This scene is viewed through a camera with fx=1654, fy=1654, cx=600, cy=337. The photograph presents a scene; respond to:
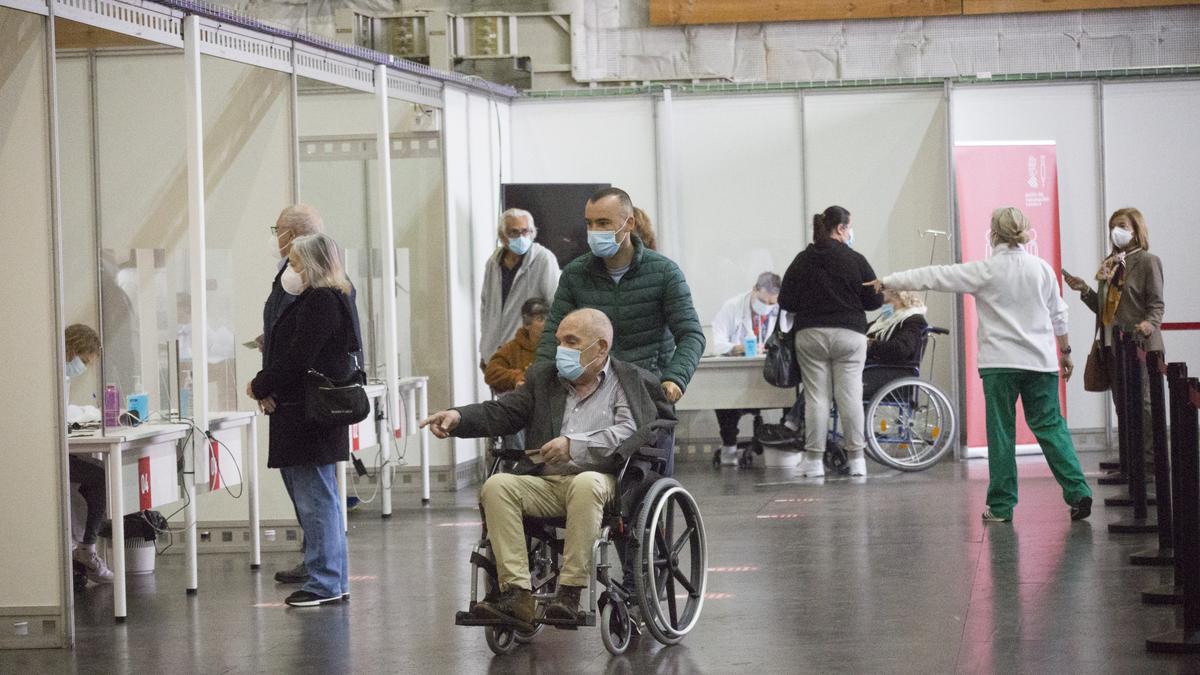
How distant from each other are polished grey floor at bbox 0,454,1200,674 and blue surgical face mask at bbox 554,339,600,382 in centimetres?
89

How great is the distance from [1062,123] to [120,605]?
24.7ft

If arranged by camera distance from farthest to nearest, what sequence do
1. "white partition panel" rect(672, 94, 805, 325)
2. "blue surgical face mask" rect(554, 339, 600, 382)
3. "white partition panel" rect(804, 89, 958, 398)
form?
"white partition panel" rect(672, 94, 805, 325) < "white partition panel" rect(804, 89, 958, 398) < "blue surgical face mask" rect(554, 339, 600, 382)

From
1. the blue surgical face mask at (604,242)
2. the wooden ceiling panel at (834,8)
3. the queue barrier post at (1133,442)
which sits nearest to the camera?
the blue surgical face mask at (604,242)

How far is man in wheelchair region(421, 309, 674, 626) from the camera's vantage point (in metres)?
5.10

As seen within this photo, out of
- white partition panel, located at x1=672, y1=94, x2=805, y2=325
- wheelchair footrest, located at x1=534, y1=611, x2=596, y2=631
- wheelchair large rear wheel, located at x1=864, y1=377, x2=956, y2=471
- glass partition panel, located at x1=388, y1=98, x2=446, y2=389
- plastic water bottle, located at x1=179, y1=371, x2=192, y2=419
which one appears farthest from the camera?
white partition panel, located at x1=672, y1=94, x2=805, y2=325

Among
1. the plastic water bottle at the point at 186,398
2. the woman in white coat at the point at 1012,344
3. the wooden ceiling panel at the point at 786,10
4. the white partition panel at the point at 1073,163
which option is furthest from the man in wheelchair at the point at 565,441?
the wooden ceiling panel at the point at 786,10

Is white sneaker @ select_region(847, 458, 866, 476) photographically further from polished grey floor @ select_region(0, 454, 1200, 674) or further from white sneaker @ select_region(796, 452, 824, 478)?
polished grey floor @ select_region(0, 454, 1200, 674)

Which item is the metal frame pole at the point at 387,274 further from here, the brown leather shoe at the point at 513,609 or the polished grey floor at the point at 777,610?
the brown leather shoe at the point at 513,609

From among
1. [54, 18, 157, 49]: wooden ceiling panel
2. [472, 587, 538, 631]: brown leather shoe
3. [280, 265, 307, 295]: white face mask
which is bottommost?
[472, 587, 538, 631]: brown leather shoe

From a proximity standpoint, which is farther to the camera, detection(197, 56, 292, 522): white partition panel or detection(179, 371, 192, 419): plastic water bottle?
detection(197, 56, 292, 522): white partition panel

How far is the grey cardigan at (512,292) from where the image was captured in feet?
30.8

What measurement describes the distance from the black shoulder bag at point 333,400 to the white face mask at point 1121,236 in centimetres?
472

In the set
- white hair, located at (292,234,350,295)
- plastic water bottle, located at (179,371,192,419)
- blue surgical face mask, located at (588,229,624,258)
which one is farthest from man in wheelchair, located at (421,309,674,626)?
plastic water bottle, located at (179,371,192,419)

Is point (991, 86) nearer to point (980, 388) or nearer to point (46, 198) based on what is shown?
point (980, 388)
